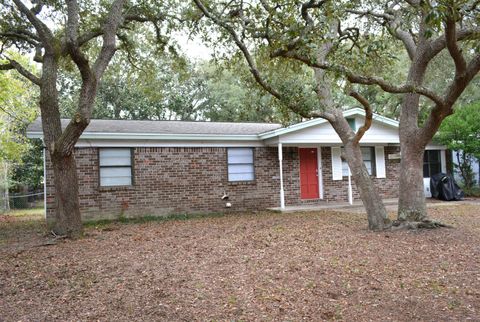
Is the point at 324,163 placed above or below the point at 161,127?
below

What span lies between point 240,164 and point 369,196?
6.10 m

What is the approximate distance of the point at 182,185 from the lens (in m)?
12.2

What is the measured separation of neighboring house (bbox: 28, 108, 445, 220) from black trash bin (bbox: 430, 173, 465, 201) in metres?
1.59

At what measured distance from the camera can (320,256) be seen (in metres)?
5.74

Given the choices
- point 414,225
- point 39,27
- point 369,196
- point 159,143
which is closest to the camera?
point 414,225

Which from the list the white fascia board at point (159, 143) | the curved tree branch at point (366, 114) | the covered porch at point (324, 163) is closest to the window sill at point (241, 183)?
the covered porch at point (324, 163)

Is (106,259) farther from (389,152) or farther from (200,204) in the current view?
(389,152)

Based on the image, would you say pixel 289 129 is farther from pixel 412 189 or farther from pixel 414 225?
pixel 414 225

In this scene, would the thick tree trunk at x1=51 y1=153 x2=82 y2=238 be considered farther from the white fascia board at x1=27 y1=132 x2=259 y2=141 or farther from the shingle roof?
the shingle roof

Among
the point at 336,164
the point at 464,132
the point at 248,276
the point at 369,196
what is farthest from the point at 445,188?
the point at 248,276

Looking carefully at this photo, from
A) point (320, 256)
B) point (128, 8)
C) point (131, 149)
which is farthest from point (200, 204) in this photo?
point (320, 256)

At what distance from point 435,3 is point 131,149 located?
9.29 meters

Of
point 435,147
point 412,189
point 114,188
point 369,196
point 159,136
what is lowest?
point 369,196

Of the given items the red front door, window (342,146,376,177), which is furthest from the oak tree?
window (342,146,376,177)
